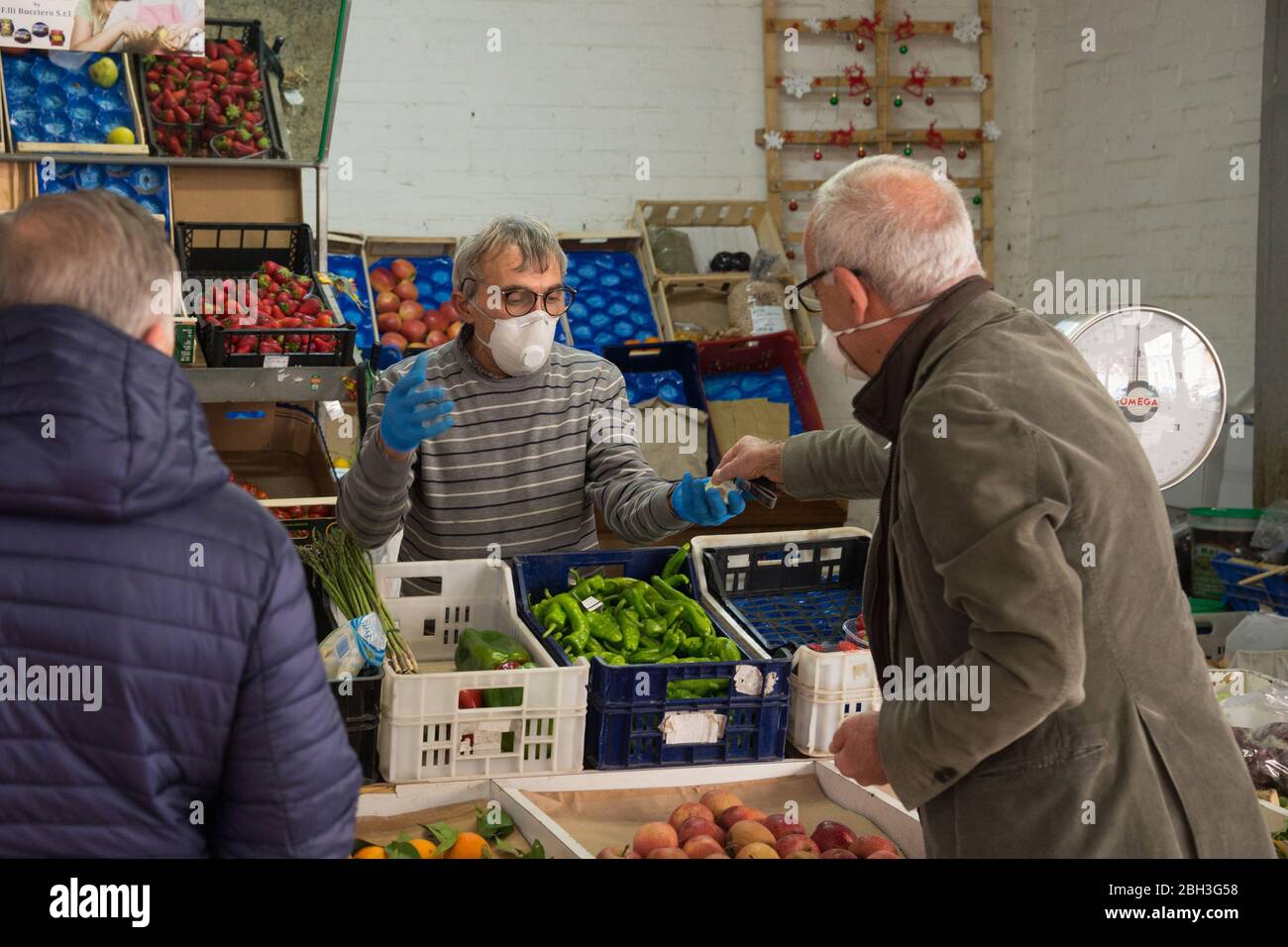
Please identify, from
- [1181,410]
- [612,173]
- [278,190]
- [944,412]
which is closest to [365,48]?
[612,173]

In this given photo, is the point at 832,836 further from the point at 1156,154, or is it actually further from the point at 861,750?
the point at 1156,154

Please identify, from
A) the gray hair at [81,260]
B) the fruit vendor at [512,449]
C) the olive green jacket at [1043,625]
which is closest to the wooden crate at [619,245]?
the fruit vendor at [512,449]

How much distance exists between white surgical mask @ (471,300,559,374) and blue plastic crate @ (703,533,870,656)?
62 centimetres

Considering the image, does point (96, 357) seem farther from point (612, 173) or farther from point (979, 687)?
point (612, 173)

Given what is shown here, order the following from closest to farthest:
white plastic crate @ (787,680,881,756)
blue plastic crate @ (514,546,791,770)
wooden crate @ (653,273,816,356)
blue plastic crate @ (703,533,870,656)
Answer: blue plastic crate @ (514,546,791,770), white plastic crate @ (787,680,881,756), blue plastic crate @ (703,533,870,656), wooden crate @ (653,273,816,356)

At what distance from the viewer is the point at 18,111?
4.46 meters

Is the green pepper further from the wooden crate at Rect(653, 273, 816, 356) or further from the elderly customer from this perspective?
the wooden crate at Rect(653, 273, 816, 356)

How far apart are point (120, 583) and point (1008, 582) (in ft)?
3.38

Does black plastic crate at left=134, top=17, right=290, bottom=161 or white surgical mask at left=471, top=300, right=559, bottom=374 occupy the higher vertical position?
black plastic crate at left=134, top=17, right=290, bottom=161

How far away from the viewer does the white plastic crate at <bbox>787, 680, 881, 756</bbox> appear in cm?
265

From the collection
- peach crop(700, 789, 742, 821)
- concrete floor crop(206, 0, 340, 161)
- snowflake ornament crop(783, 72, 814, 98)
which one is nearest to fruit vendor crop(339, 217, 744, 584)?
peach crop(700, 789, 742, 821)

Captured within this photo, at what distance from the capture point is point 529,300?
3053 millimetres

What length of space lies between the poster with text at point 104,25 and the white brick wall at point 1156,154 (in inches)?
190

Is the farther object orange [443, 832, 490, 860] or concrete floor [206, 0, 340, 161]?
concrete floor [206, 0, 340, 161]
